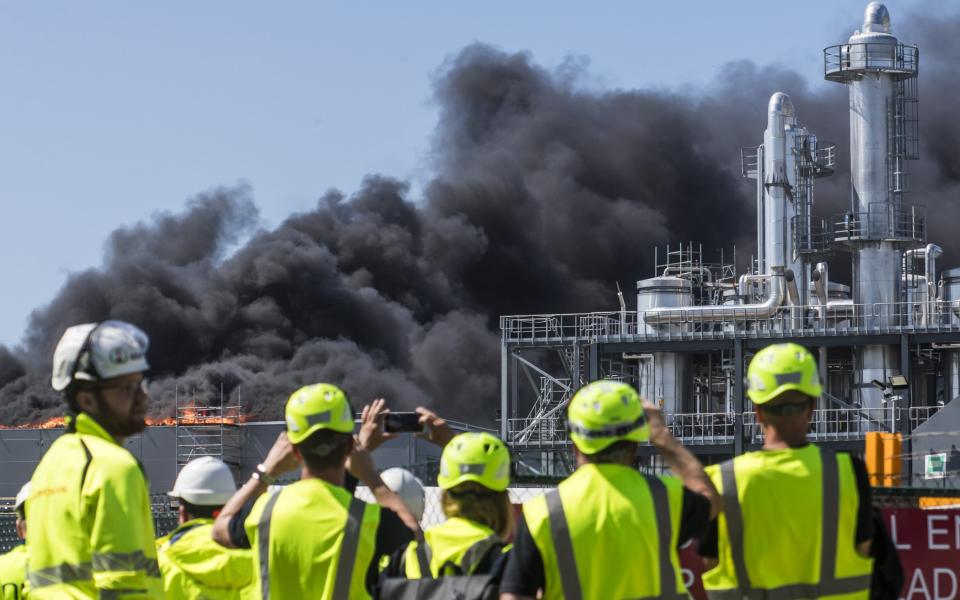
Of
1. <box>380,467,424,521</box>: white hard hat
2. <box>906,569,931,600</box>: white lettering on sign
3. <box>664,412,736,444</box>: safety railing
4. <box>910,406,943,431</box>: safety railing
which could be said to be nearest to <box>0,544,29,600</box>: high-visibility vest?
<box>380,467,424,521</box>: white hard hat

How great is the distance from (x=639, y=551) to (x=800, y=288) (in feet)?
191

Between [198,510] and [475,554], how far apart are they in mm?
1906

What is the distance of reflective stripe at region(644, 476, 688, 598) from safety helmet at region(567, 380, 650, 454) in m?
0.19

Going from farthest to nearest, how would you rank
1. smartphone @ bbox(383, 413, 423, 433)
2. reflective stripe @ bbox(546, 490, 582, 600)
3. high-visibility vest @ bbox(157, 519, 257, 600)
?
high-visibility vest @ bbox(157, 519, 257, 600) < smartphone @ bbox(383, 413, 423, 433) < reflective stripe @ bbox(546, 490, 582, 600)

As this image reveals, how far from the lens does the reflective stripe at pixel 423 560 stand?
23.0ft

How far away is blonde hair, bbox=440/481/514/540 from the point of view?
696cm

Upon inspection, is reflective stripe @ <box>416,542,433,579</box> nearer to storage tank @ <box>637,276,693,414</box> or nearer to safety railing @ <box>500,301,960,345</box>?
safety railing @ <box>500,301,960,345</box>

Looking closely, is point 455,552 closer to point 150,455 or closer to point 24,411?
point 150,455

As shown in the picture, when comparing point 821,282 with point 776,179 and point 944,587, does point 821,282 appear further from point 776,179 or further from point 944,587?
point 944,587

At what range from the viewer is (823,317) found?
60.8 metres

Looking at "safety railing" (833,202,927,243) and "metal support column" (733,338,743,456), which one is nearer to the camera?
"safety railing" (833,202,927,243)

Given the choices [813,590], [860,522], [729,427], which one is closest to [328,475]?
[813,590]

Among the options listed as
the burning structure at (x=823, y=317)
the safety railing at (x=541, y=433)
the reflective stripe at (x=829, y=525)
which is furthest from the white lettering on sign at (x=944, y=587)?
the safety railing at (x=541, y=433)

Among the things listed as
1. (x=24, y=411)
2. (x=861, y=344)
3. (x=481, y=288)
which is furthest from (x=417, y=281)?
(x=861, y=344)
